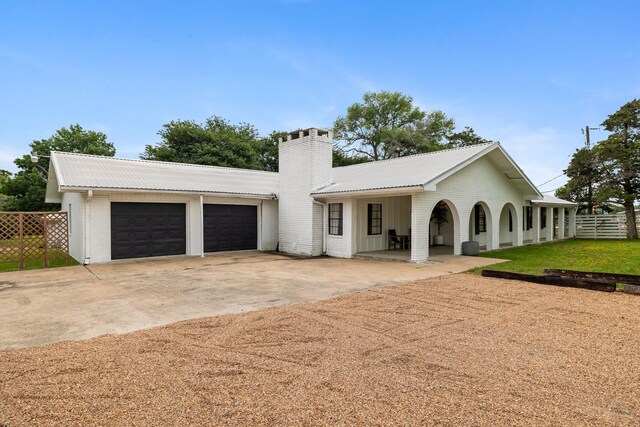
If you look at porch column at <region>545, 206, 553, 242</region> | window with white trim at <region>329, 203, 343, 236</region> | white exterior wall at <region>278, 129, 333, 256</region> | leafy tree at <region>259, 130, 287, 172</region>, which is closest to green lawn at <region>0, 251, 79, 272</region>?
white exterior wall at <region>278, 129, 333, 256</region>

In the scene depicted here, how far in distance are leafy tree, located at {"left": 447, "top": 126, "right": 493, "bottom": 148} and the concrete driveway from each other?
86.1ft

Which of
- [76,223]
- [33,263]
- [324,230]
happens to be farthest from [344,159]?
[33,263]

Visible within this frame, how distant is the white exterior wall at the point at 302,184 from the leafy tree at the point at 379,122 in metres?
24.9

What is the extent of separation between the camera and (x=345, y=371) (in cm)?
365

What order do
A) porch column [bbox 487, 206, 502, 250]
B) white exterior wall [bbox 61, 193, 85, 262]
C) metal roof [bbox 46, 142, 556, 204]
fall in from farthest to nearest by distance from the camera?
1. porch column [bbox 487, 206, 502, 250]
2. white exterior wall [bbox 61, 193, 85, 262]
3. metal roof [bbox 46, 142, 556, 204]

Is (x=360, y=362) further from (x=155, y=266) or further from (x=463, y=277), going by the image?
(x=155, y=266)

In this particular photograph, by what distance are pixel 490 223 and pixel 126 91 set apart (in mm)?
17966

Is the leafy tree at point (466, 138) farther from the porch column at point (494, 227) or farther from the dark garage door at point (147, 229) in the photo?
the dark garage door at point (147, 229)

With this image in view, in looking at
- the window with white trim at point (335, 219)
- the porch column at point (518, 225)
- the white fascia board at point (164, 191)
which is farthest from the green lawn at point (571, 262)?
the white fascia board at point (164, 191)

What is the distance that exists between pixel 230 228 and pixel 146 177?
151 inches

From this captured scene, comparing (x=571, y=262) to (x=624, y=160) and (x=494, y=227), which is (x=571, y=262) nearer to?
(x=494, y=227)

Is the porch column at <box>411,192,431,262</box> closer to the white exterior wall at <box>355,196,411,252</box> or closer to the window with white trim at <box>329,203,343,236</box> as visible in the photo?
the white exterior wall at <box>355,196,411,252</box>

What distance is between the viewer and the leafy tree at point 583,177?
886 inches

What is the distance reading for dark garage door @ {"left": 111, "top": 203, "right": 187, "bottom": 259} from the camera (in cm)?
1295
